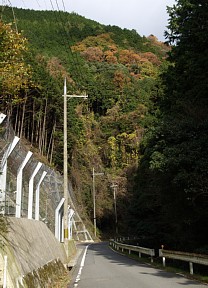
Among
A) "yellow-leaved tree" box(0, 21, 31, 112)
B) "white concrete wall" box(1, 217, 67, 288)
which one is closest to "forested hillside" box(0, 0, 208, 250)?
"yellow-leaved tree" box(0, 21, 31, 112)

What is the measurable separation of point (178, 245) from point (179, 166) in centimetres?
908

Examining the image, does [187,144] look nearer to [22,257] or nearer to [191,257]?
[191,257]

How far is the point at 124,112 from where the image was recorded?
69.9m

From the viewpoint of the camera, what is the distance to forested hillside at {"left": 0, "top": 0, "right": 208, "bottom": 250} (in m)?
13.5

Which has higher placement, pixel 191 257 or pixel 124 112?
pixel 124 112

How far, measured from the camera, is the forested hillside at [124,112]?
13.5 metres

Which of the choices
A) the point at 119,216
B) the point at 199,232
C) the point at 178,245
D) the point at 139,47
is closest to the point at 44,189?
the point at 199,232

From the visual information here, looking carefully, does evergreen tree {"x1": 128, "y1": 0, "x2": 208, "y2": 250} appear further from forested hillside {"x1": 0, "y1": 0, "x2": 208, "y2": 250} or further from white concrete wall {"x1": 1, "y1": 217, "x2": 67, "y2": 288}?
white concrete wall {"x1": 1, "y1": 217, "x2": 67, "y2": 288}

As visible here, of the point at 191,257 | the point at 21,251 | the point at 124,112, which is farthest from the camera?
the point at 124,112

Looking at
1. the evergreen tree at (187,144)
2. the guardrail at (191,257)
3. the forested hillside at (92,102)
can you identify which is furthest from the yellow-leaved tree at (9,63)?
the forested hillside at (92,102)

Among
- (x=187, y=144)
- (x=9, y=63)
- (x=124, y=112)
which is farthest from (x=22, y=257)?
(x=124, y=112)

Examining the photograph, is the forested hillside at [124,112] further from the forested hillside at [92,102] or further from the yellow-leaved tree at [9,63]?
the forested hillside at [92,102]

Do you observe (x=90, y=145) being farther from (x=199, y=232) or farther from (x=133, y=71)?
(x=199, y=232)

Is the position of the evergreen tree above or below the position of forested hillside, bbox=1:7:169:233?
below
